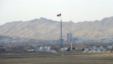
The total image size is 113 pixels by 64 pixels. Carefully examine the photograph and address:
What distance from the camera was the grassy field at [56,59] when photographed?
24.3 ft

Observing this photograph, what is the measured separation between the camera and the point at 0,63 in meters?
7.52

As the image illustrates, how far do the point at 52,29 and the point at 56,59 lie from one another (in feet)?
2.32

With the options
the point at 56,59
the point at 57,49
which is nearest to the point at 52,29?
→ the point at 57,49

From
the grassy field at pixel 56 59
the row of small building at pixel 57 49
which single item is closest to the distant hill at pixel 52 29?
the row of small building at pixel 57 49

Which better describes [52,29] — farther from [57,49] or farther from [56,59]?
[56,59]

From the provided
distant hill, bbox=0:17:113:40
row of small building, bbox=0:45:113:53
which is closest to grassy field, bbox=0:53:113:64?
row of small building, bbox=0:45:113:53

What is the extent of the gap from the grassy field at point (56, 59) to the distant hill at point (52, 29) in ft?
1.46

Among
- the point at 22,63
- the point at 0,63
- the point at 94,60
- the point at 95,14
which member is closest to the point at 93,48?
the point at 94,60

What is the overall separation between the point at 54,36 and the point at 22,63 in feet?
3.19

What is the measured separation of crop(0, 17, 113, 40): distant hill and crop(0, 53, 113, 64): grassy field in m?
0.45

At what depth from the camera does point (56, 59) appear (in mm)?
7465

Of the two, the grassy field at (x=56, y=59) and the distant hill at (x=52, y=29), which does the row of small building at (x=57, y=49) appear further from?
the distant hill at (x=52, y=29)

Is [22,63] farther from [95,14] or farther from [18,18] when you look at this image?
[95,14]

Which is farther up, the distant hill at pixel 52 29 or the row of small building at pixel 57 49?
the distant hill at pixel 52 29
